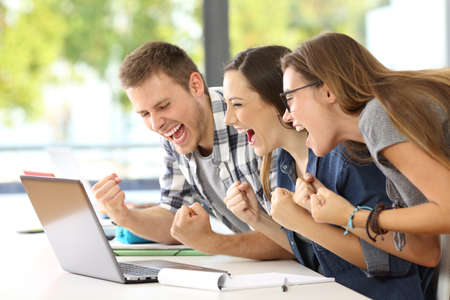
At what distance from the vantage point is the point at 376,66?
1.46m

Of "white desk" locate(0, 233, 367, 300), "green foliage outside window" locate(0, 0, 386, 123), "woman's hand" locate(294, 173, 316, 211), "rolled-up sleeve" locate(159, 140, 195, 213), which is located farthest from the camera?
"green foliage outside window" locate(0, 0, 386, 123)

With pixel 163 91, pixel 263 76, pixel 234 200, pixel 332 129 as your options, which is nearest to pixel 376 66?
pixel 332 129

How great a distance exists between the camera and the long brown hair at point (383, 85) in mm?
1286

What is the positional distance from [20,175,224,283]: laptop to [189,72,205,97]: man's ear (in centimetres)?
76

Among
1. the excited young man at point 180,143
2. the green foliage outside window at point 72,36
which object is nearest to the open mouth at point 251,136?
the excited young man at point 180,143

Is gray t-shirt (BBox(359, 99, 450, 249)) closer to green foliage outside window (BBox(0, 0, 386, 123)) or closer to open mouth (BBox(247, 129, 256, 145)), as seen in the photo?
open mouth (BBox(247, 129, 256, 145))

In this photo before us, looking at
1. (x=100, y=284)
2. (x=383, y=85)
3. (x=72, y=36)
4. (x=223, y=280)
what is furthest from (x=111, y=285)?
(x=72, y=36)

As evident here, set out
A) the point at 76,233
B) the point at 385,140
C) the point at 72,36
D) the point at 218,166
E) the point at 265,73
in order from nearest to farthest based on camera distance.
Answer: the point at 385,140, the point at 76,233, the point at 265,73, the point at 218,166, the point at 72,36

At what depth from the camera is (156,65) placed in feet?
6.82

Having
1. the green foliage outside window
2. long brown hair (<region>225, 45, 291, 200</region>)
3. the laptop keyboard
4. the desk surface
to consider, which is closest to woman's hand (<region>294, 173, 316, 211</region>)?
the desk surface

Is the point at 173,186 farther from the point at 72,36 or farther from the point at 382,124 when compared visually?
the point at 72,36

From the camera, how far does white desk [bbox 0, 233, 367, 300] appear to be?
1264mm

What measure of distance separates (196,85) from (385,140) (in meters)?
0.98

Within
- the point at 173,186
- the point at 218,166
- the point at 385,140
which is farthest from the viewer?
the point at 173,186
